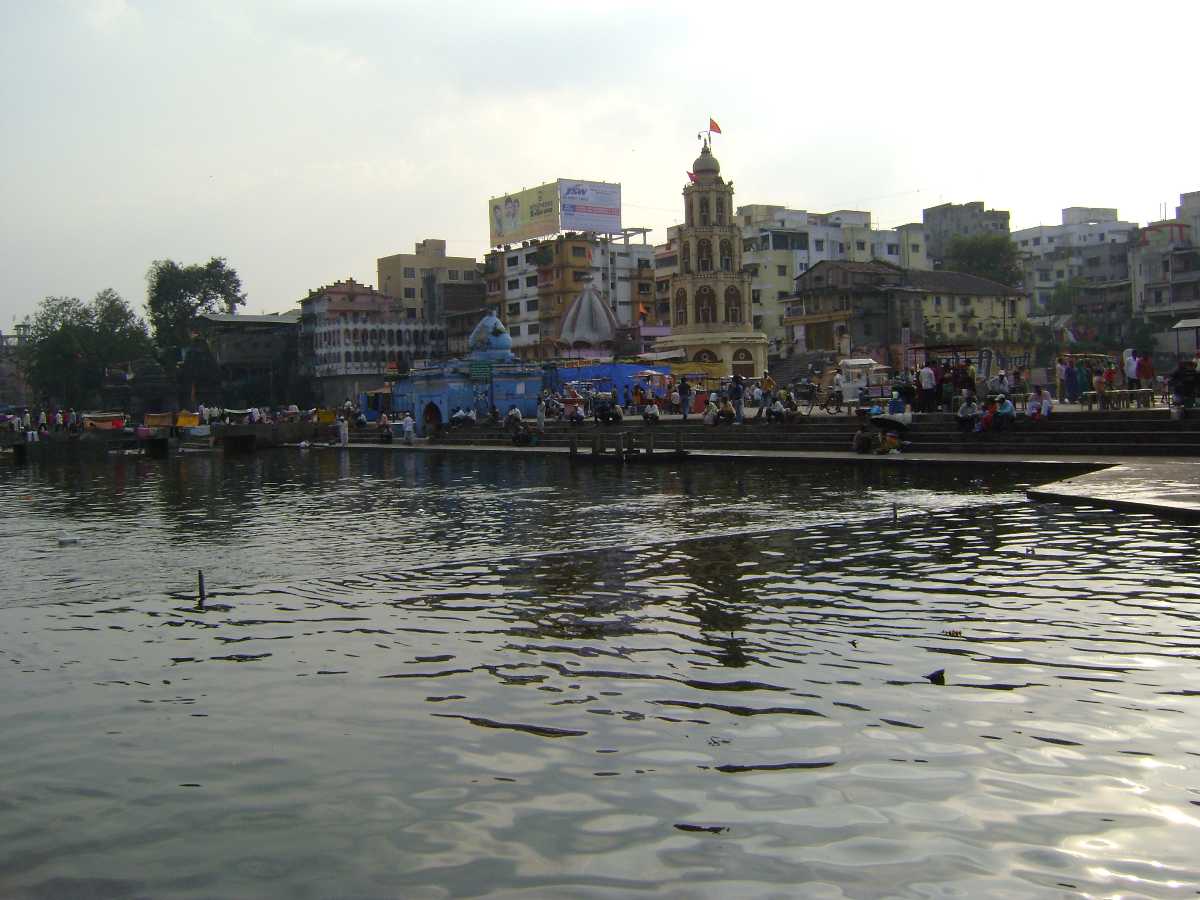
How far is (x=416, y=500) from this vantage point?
22031 millimetres

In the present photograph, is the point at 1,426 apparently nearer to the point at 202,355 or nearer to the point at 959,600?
the point at 202,355

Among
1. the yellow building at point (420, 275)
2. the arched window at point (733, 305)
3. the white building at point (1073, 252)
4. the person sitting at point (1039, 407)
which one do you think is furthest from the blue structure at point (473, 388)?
the white building at point (1073, 252)

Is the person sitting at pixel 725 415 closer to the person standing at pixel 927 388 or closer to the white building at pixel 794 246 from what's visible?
the person standing at pixel 927 388

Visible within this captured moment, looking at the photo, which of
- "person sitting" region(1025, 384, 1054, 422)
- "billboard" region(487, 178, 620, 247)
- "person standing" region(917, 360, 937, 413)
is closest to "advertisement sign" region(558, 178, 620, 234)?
"billboard" region(487, 178, 620, 247)

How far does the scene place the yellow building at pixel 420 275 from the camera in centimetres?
8925

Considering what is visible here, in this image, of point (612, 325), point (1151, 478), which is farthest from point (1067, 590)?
point (612, 325)

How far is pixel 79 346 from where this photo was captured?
86750mm

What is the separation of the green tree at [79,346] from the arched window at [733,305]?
52.5 meters

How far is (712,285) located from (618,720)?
5750cm

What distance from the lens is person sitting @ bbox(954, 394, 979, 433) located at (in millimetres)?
26375

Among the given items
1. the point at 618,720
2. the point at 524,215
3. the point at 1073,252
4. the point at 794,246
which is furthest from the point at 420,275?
the point at 618,720

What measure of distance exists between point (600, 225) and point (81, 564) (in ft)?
228

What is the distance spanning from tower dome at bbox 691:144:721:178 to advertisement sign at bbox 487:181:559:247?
709 inches

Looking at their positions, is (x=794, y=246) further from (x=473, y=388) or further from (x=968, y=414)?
(x=968, y=414)
